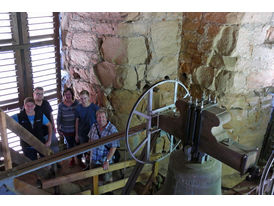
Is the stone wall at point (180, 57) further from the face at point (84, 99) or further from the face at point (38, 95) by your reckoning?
the face at point (38, 95)

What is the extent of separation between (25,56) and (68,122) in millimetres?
978

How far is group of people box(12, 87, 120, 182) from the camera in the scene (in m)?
3.60

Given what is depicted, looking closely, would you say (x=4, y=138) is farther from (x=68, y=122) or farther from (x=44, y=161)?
(x=68, y=122)

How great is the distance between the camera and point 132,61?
12.0 ft

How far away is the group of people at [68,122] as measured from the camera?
360 centimetres

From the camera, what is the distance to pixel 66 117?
3979 mm

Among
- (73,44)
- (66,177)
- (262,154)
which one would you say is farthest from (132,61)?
(262,154)

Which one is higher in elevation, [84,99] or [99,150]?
[84,99]

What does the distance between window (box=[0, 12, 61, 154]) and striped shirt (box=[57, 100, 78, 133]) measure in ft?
1.74

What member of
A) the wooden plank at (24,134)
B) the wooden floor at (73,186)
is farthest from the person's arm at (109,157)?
the wooden plank at (24,134)

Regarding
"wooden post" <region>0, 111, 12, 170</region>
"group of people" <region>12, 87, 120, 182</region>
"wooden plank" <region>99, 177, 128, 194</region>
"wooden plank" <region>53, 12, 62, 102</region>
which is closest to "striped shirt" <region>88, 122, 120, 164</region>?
"group of people" <region>12, 87, 120, 182</region>

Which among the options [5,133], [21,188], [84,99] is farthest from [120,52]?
[21,188]

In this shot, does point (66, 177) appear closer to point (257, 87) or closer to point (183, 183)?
point (183, 183)

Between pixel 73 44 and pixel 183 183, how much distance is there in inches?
98.5
